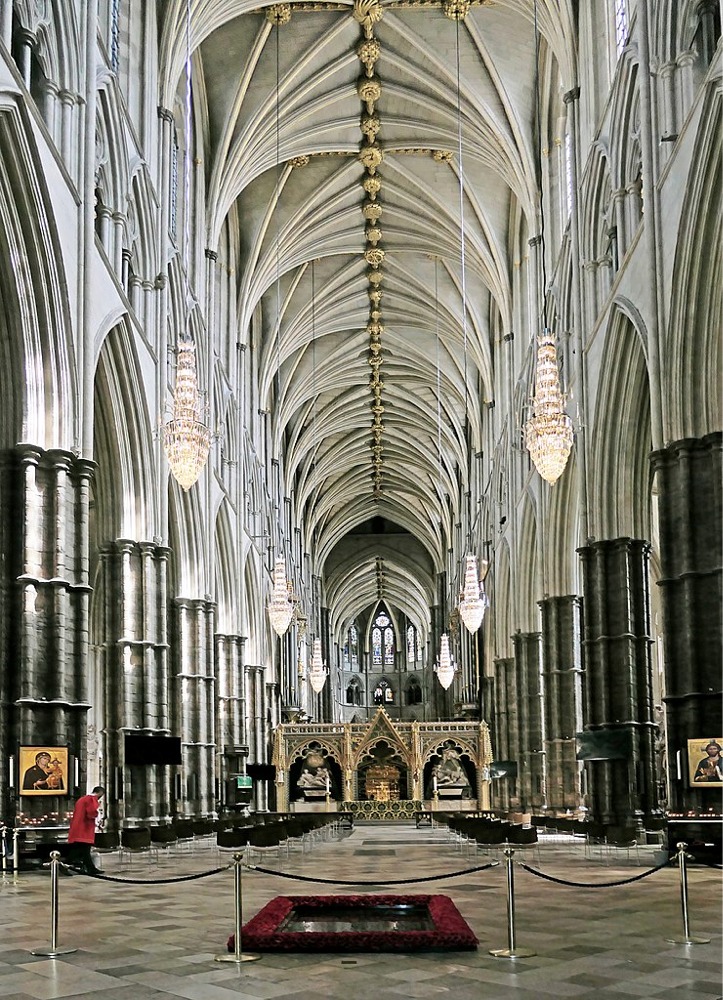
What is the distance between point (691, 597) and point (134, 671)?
12.0 metres

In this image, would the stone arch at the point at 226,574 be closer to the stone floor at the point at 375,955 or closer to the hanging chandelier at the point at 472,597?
the hanging chandelier at the point at 472,597

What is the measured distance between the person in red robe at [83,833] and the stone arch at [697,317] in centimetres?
1034

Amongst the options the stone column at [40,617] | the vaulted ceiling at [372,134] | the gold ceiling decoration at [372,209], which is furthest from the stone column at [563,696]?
the stone column at [40,617]

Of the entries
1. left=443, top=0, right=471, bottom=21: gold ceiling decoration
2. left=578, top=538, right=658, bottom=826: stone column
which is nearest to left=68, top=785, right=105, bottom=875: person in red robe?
left=578, top=538, right=658, bottom=826: stone column

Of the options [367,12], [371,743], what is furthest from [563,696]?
[367,12]

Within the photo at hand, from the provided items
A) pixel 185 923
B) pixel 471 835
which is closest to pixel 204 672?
pixel 471 835

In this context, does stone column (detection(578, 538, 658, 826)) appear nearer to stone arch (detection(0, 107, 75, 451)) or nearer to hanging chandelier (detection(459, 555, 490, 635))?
hanging chandelier (detection(459, 555, 490, 635))

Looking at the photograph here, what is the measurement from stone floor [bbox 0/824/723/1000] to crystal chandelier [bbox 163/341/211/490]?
7.32m

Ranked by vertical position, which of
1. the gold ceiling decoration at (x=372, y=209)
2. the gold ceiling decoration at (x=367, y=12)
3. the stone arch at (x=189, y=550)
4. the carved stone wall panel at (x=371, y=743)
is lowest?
the carved stone wall panel at (x=371, y=743)

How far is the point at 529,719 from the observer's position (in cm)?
3688

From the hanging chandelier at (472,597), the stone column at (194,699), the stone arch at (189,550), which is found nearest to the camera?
the stone arch at (189,550)

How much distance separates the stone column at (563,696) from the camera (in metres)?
30.8

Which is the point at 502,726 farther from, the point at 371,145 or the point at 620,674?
the point at 371,145

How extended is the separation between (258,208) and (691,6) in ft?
72.8
